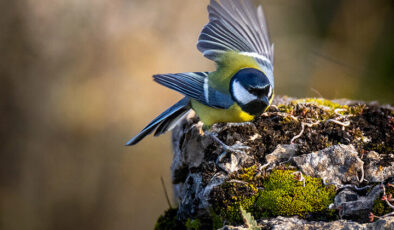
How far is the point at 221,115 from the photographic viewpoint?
2.68m

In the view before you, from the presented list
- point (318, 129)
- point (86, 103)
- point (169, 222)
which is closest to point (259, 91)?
point (318, 129)

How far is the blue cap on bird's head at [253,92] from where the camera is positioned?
255cm

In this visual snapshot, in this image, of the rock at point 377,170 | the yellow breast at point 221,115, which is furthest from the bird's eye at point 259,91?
the rock at point 377,170

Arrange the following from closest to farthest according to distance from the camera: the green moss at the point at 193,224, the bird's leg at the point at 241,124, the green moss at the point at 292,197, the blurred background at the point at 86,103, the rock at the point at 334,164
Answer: the green moss at the point at 292,197 → the rock at the point at 334,164 → the green moss at the point at 193,224 → the bird's leg at the point at 241,124 → the blurred background at the point at 86,103

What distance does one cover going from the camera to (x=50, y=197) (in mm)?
5320

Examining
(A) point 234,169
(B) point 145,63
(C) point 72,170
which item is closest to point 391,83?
(A) point 234,169

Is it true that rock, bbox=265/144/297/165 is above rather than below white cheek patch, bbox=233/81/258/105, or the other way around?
below

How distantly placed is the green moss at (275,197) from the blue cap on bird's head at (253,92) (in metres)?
0.53

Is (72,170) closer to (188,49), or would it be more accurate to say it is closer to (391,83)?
(188,49)

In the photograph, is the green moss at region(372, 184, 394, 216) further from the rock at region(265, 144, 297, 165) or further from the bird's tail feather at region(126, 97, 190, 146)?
the bird's tail feather at region(126, 97, 190, 146)

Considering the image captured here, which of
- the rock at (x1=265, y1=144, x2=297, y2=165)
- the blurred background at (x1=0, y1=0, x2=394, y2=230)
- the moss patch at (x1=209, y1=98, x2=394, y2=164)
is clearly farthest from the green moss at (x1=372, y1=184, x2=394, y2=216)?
the blurred background at (x1=0, y1=0, x2=394, y2=230)

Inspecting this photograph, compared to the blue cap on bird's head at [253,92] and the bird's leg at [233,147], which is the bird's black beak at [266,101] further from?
the bird's leg at [233,147]

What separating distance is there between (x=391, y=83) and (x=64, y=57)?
4.08 m

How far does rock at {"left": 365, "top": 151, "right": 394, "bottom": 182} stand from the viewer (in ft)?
6.82
